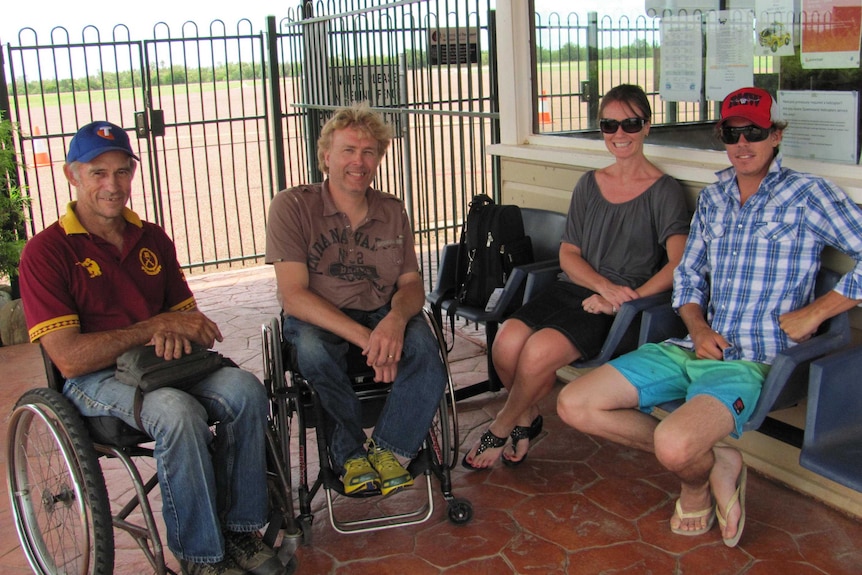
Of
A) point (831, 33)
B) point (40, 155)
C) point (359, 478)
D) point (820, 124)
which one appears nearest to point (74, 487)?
point (359, 478)

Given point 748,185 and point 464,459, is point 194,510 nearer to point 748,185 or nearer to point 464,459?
point 464,459

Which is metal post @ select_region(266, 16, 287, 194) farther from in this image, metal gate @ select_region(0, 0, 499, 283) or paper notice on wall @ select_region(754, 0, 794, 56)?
paper notice on wall @ select_region(754, 0, 794, 56)

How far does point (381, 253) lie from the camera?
3354 mm

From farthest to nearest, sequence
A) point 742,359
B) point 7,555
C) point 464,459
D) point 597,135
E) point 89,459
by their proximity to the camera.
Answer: point 597,135
point 464,459
point 7,555
point 742,359
point 89,459

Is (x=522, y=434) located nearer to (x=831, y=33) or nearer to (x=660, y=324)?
(x=660, y=324)

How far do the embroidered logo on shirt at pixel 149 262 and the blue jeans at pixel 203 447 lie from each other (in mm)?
366

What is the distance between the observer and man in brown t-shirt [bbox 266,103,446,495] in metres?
3.04

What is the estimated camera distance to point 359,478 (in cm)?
300

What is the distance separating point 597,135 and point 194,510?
2.80m

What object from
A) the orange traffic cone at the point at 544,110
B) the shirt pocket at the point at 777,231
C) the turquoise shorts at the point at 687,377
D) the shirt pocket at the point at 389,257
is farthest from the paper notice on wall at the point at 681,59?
the shirt pocket at the point at 389,257

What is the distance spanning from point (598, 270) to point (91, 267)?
1.93 metres

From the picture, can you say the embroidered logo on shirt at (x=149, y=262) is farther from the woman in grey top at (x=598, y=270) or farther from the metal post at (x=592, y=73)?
the metal post at (x=592, y=73)

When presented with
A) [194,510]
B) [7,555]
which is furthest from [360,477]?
[7,555]

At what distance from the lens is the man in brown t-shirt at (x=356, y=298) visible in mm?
3035
